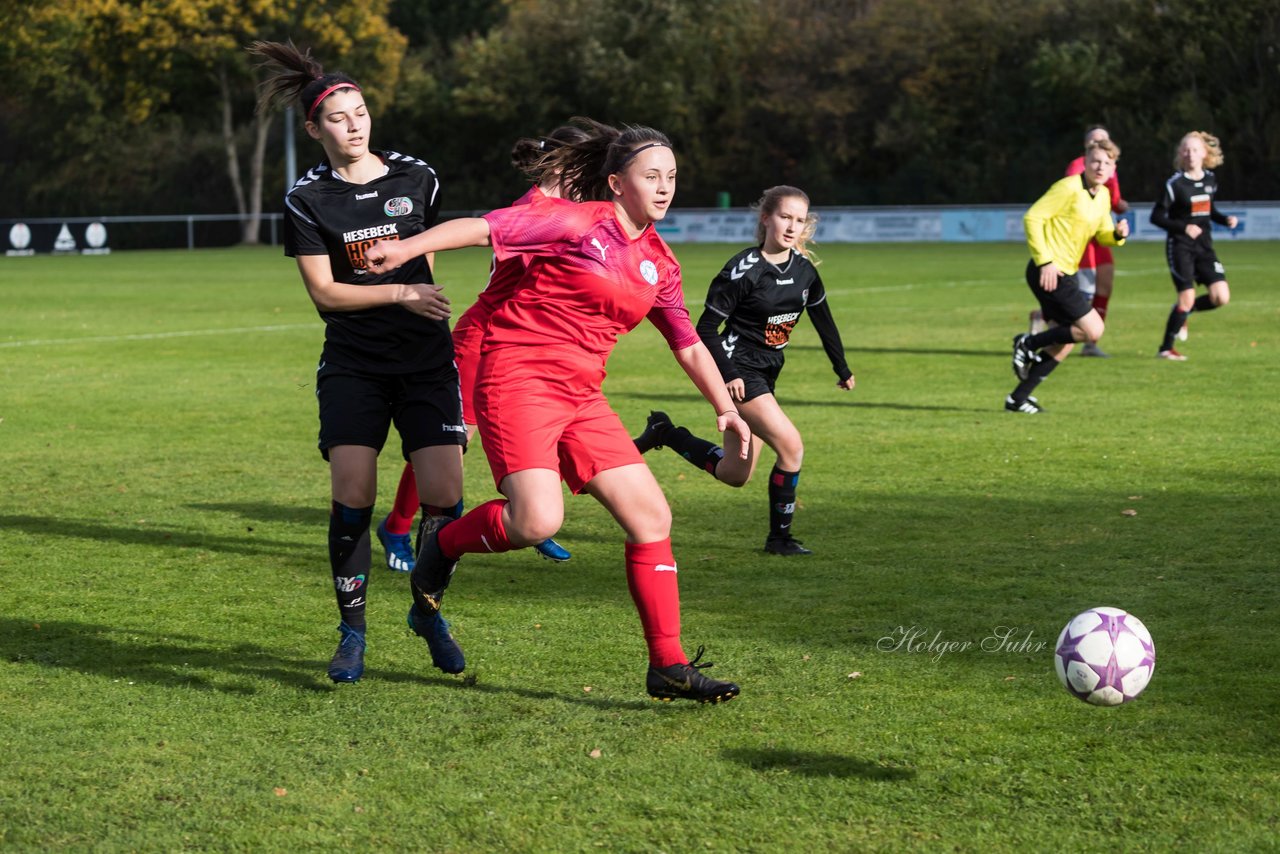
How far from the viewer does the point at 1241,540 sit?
24.3 feet

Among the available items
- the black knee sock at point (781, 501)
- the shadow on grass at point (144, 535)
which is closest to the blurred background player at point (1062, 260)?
the black knee sock at point (781, 501)

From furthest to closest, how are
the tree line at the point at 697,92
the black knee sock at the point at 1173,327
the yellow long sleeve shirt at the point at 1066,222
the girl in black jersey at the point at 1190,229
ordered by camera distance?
the tree line at the point at 697,92
the girl in black jersey at the point at 1190,229
the black knee sock at the point at 1173,327
the yellow long sleeve shirt at the point at 1066,222

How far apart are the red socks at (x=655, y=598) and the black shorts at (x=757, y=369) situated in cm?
273

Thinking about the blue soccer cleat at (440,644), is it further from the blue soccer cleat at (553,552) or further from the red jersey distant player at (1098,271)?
the red jersey distant player at (1098,271)

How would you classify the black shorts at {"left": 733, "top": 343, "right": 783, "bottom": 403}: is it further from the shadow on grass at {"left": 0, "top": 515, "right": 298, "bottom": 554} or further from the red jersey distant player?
the red jersey distant player

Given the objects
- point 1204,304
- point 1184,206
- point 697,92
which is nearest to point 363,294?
point 1184,206

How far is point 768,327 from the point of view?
7.73 metres

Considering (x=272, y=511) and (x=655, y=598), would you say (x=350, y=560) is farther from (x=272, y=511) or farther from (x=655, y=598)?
(x=272, y=511)

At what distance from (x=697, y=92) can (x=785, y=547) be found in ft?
168

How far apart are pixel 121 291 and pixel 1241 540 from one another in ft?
78.4

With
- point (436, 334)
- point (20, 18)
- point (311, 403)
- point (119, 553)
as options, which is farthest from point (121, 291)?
point (20, 18)

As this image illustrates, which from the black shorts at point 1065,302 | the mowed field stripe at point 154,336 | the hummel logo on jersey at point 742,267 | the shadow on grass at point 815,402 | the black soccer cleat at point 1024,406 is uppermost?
the hummel logo on jersey at point 742,267

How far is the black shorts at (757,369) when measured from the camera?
7.67 meters

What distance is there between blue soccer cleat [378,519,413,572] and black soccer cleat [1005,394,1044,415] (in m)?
6.16
